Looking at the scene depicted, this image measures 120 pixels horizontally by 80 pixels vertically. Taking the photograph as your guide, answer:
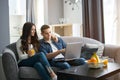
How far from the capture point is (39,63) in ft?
10.5

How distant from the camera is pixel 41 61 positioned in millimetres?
3225

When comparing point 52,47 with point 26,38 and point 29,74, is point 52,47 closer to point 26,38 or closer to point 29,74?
point 26,38

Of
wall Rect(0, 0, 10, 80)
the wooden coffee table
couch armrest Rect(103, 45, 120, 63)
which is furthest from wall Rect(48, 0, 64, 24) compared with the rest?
the wooden coffee table

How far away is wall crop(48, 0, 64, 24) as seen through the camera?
5844 millimetres

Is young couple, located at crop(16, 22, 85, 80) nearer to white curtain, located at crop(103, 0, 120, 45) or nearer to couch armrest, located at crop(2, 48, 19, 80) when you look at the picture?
couch armrest, located at crop(2, 48, 19, 80)

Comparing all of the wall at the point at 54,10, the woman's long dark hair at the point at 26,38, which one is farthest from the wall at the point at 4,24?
the wall at the point at 54,10

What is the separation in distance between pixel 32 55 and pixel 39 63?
11.1 inches

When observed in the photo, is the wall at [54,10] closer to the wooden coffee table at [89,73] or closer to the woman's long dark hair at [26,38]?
the woman's long dark hair at [26,38]

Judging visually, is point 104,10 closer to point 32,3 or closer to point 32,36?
point 32,36

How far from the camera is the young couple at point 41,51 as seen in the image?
10.4ft

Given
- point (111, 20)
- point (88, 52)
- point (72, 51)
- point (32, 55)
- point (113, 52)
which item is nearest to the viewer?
point (72, 51)

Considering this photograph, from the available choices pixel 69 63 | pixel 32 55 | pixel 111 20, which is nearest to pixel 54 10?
pixel 111 20

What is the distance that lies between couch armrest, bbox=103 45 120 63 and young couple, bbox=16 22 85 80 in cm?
83

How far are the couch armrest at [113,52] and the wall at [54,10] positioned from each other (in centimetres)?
220
